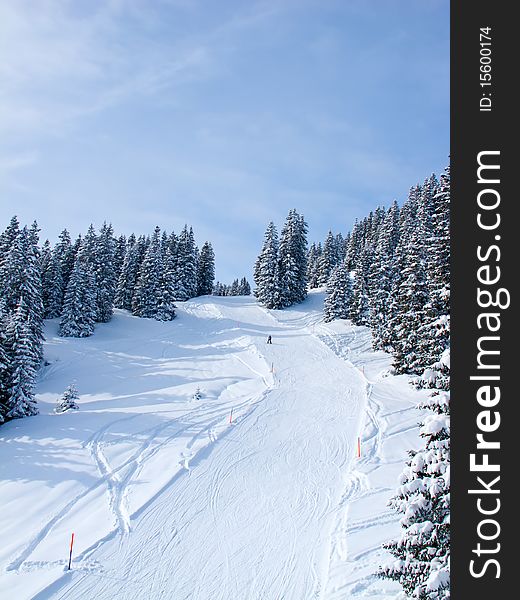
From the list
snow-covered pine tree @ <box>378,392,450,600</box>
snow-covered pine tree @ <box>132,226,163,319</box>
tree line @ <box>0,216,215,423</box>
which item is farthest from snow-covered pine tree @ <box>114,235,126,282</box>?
snow-covered pine tree @ <box>378,392,450,600</box>

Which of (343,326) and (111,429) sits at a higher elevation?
(343,326)

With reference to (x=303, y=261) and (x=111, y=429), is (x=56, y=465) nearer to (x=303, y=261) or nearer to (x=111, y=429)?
(x=111, y=429)

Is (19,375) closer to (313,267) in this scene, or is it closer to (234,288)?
(313,267)

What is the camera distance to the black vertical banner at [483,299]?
5305 mm

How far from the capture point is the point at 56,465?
1820 cm

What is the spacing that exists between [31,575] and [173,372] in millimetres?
26669

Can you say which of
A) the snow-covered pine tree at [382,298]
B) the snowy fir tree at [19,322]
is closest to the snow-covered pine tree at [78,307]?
the snowy fir tree at [19,322]

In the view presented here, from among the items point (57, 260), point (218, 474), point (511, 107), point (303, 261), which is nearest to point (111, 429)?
point (218, 474)

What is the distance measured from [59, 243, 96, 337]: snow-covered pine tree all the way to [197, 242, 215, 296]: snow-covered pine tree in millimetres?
35264

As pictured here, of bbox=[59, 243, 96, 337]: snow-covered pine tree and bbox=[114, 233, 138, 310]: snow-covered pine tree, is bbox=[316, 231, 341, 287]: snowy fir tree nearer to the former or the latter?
bbox=[114, 233, 138, 310]: snow-covered pine tree

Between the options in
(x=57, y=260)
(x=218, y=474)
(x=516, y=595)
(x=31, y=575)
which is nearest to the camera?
(x=516, y=595)

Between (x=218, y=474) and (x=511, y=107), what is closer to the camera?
(x=511, y=107)

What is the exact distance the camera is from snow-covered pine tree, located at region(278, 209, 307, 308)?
2731 inches

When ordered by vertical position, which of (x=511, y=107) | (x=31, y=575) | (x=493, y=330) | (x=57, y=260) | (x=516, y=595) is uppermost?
(x=57, y=260)
